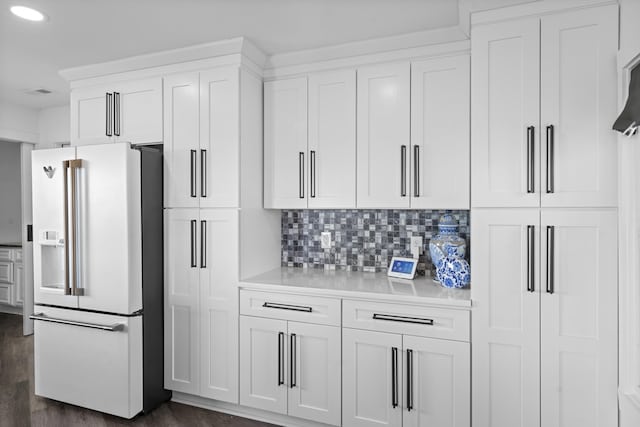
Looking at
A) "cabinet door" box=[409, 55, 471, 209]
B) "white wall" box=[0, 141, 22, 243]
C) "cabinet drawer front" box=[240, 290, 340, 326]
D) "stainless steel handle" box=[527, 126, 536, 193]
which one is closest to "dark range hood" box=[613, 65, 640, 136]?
"stainless steel handle" box=[527, 126, 536, 193]

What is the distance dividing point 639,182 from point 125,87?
3.25m

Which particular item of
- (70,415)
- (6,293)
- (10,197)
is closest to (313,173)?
(70,415)

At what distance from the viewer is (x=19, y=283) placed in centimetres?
491

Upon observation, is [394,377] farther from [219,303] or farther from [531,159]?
[531,159]

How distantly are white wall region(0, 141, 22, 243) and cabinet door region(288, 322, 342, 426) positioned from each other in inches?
207

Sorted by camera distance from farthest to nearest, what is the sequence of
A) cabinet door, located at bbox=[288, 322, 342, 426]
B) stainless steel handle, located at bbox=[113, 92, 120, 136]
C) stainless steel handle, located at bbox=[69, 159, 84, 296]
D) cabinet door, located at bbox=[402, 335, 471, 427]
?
stainless steel handle, located at bbox=[113, 92, 120, 136]
stainless steel handle, located at bbox=[69, 159, 84, 296]
cabinet door, located at bbox=[288, 322, 342, 426]
cabinet door, located at bbox=[402, 335, 471, 427]

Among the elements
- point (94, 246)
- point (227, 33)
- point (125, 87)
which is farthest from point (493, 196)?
point (125, 87)

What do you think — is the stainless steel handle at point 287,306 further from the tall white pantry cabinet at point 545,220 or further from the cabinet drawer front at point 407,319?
the tall white pantry cabinet at point 545,220

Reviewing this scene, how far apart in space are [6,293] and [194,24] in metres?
4.76

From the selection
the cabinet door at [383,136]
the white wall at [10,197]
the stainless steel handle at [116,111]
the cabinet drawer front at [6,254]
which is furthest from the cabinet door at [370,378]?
the white wall at [10,197]

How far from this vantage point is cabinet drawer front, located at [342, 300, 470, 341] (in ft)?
7.02

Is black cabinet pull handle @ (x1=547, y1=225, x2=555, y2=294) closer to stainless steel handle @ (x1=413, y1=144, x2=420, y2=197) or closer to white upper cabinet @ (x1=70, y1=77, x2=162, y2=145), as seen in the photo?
stainless steel handle @ (x1=413, y1=144, x2=420, y2=197)

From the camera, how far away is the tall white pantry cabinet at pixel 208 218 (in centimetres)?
266

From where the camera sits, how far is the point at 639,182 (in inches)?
67.0
